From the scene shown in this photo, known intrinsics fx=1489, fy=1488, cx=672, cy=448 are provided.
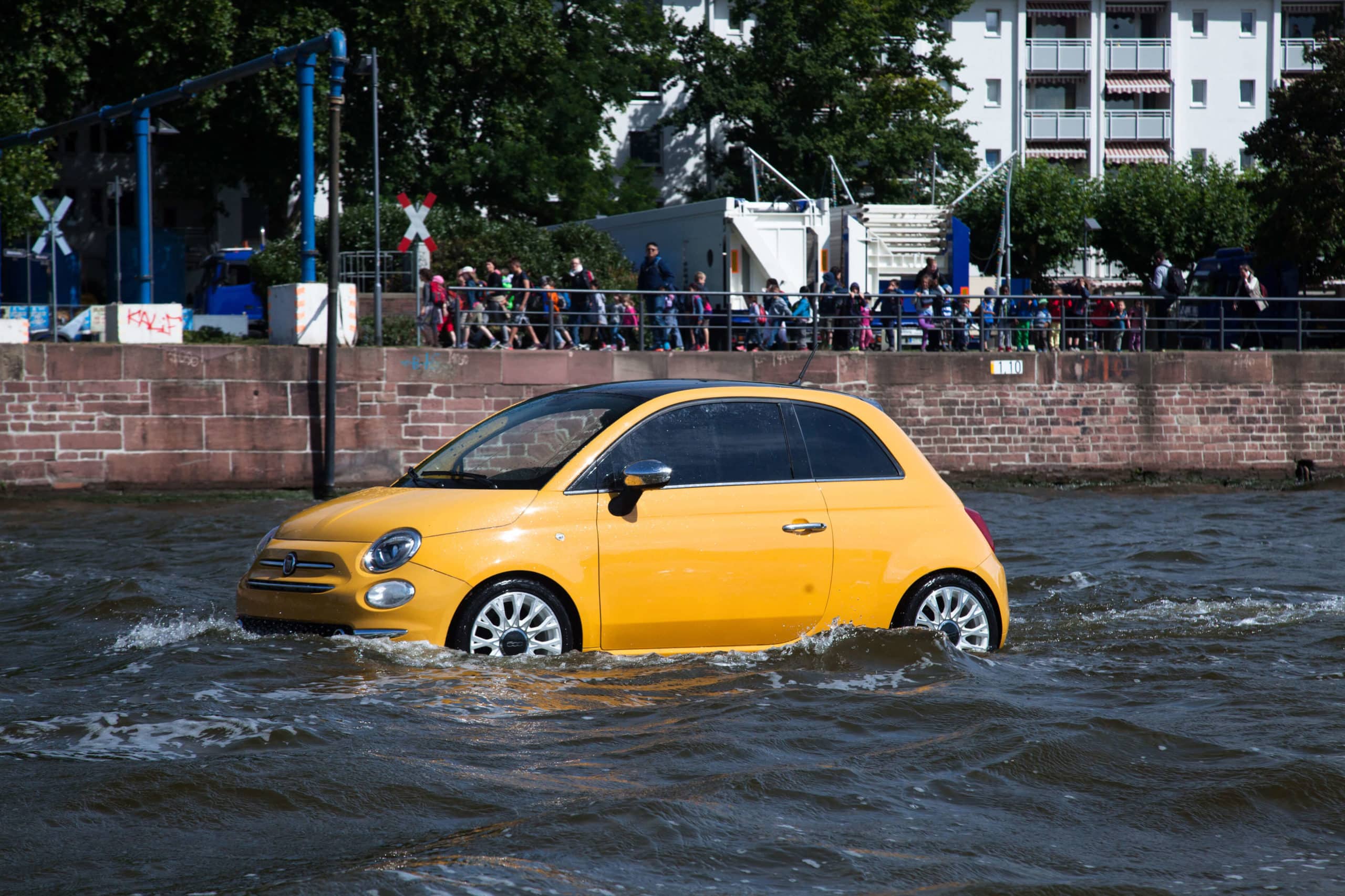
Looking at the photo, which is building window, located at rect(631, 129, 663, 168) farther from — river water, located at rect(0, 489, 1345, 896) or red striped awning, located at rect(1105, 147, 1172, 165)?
river water, located at rect(0, 489, 1345, 896)

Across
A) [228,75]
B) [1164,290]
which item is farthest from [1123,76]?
[228,75]

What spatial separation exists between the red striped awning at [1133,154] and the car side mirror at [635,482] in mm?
56405

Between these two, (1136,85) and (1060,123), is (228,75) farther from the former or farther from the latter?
(1136,85)

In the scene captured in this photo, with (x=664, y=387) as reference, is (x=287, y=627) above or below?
below

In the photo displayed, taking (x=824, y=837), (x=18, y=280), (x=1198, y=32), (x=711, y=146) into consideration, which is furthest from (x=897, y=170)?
(x=824, y=837)

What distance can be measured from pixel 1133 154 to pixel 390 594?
58194 mm

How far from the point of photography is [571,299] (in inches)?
975

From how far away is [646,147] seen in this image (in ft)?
194

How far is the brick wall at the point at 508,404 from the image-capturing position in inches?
770

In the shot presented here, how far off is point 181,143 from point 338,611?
1437 inches

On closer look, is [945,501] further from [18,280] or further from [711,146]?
[711,146]

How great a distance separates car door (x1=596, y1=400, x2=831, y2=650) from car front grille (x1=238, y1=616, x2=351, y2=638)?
120 centimetres

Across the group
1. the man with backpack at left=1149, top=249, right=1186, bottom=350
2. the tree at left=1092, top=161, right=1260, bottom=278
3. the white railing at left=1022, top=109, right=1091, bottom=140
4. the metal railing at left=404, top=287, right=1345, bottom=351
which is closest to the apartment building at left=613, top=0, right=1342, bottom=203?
the white railing at left=1022, top=109, right=1091, bottom=140

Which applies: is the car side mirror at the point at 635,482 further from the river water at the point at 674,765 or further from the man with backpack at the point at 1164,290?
the man with backpack at the point at 1164,290
